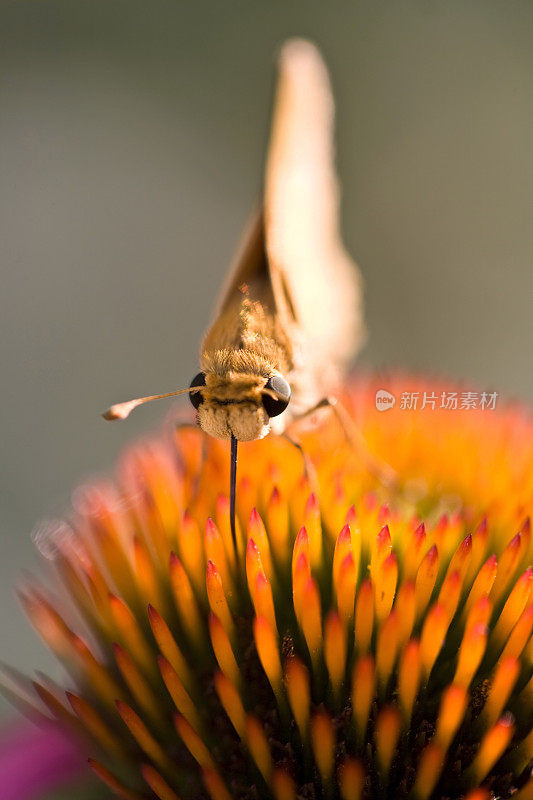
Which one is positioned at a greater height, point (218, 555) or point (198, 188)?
point (198, 188)

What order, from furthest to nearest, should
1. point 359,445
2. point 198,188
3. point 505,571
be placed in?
point 198,188 < point 359,445 < point 505,571

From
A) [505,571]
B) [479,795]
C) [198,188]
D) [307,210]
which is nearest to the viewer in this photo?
[479,795]

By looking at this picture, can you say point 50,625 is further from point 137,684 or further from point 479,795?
point 479,795

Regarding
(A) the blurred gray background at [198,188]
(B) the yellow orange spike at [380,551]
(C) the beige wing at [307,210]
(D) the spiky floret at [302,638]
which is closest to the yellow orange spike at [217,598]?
(D) the spiky floret at [302,638]

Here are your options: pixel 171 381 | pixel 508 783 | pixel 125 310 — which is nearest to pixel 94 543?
pixel 508 783

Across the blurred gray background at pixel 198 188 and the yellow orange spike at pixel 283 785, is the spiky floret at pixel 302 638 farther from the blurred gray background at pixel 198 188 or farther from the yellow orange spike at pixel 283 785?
the blurred gray background at pixel 198 188

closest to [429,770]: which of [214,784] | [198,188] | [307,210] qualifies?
[214,784]

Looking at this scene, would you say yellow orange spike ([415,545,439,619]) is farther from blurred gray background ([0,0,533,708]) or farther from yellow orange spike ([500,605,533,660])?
blurred gray background ([0,0,533,708])
